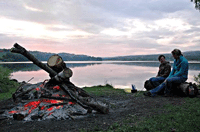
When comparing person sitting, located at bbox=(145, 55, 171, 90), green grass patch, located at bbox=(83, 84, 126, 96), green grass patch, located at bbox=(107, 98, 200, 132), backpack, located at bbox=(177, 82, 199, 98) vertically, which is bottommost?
green grass patch, located at bbox=(83, 84, 126, 96)

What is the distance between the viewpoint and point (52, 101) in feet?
21.7

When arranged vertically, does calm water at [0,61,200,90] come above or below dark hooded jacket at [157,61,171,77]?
below

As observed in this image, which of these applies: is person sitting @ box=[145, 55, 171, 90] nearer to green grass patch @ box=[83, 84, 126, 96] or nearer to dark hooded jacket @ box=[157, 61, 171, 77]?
dark hooded jacket @ box=[157, 61, 171, 77]

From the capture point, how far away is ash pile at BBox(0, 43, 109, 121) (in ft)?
19.5

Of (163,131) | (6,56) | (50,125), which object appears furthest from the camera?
(6,56)

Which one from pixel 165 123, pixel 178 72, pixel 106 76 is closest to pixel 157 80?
pixel 178 72

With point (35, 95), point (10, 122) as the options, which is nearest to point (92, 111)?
point (35, 95)

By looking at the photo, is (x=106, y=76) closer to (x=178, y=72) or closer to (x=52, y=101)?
(x=178, y=72)

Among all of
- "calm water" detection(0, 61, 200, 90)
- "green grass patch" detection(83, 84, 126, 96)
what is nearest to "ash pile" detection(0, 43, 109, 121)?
"green grass patch" detection(83, 84, 126, 96)

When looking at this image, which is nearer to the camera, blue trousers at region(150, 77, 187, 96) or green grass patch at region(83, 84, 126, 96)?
blue trousers at region(150, 77, 187, 96)

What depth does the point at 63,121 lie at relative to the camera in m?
5.45

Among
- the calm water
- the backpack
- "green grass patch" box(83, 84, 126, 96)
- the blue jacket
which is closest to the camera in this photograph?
the backpack

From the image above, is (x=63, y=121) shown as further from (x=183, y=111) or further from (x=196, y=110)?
(x=196, y=110)

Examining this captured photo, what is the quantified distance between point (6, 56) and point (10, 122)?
120802 mm
